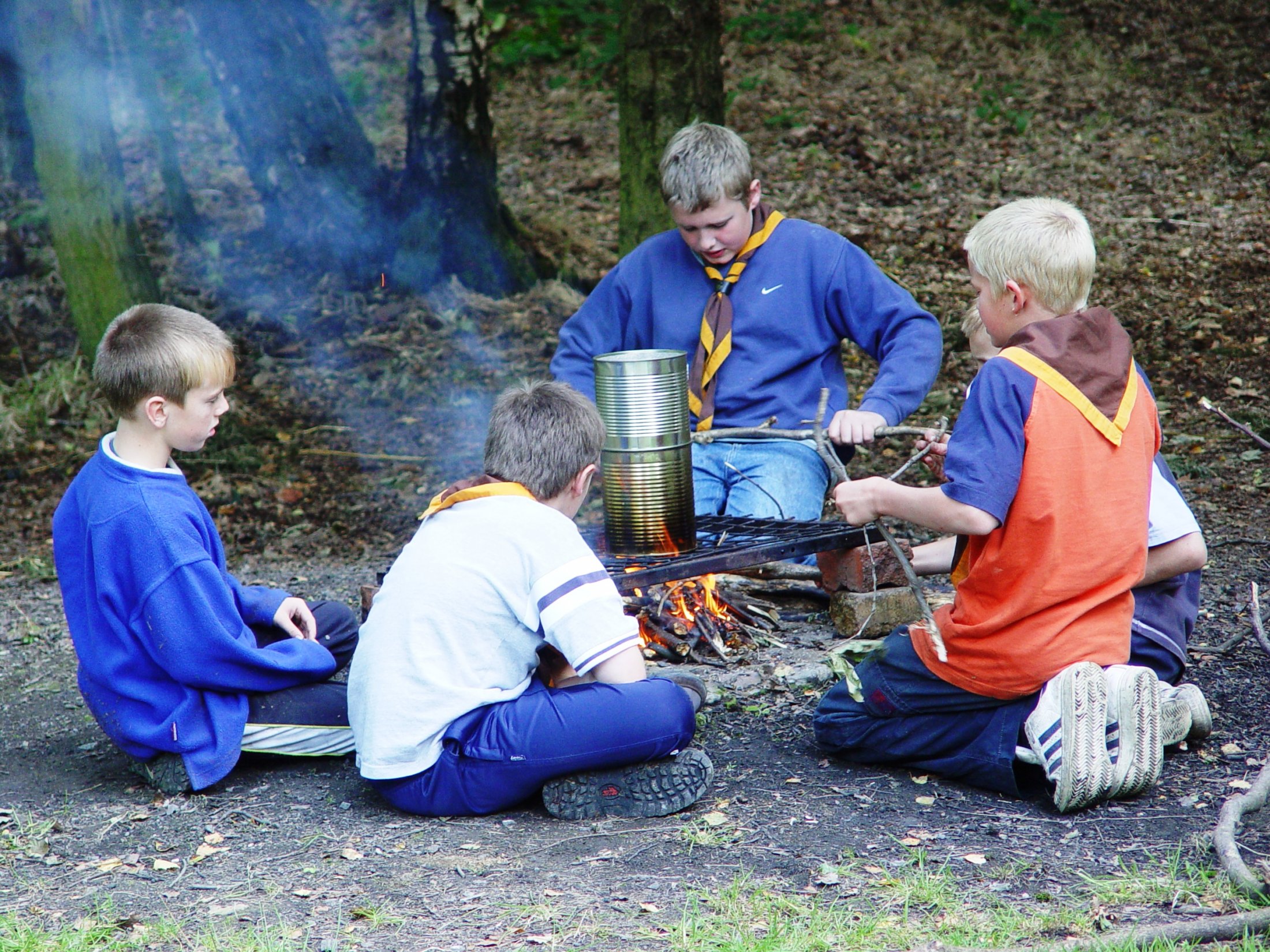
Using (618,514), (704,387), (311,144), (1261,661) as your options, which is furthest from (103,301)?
(1261,661)

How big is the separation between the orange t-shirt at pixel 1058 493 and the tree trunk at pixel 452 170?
19.6 feet

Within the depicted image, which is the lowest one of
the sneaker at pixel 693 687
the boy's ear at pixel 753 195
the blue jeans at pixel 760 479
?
A: the sneaker at pixel 693 687

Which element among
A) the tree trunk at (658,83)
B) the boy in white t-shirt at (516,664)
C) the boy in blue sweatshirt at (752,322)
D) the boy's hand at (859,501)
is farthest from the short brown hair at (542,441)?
the tree trunk at (658,83)

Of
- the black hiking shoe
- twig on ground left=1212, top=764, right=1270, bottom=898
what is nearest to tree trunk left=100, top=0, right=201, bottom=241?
the black hiking shoe

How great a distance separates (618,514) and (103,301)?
16.0ft

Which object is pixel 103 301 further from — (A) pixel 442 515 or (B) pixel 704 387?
(A) pixel 442 515

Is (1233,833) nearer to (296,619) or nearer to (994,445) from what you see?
(994,445)

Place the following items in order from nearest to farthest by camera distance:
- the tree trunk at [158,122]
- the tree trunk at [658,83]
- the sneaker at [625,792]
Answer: the sneaker at [625,792] < the tree trunk at [658,83] < the tree trunk at [158,122]

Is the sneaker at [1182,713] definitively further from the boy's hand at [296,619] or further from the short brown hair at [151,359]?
the short brown hair at [151,359]

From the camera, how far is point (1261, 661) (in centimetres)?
387

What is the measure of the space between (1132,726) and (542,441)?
1.52m

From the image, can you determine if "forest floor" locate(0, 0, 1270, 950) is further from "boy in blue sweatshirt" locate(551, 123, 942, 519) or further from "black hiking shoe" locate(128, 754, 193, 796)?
"boy in blue sweatshirt" locate(551, 123, 942, 519)

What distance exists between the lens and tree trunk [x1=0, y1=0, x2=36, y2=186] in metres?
8.61

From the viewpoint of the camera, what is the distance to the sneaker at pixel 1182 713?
318 centimetres
